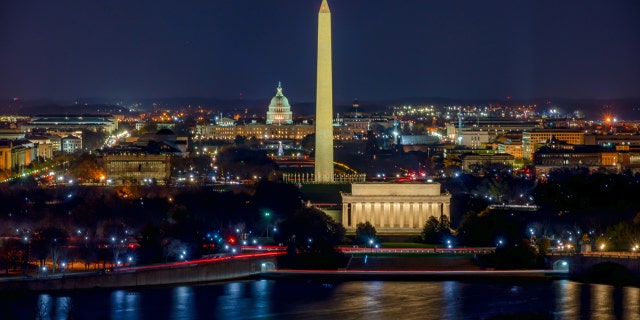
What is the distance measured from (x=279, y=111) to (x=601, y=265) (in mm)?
115349

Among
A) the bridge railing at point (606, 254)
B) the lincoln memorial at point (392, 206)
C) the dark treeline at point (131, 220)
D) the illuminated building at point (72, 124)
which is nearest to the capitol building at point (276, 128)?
the illuminated building at point (72, 124)

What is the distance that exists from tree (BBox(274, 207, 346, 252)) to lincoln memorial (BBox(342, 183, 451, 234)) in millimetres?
5539

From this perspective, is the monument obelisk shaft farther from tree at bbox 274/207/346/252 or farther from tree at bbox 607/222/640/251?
tree at bbox 607/222/640/251

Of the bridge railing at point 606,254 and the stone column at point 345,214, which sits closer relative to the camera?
the bridge railing at point 606,254

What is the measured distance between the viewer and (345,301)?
40.0m

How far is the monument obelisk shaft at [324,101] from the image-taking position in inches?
2498

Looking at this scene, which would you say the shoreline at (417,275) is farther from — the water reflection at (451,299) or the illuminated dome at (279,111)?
the illuminated dome at (279,111)

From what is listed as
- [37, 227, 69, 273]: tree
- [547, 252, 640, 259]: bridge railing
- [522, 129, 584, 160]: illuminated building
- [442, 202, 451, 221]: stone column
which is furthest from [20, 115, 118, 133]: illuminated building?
[547, 252, 640, 259]: bridge railing

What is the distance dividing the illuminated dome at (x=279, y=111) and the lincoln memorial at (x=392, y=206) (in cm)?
9554

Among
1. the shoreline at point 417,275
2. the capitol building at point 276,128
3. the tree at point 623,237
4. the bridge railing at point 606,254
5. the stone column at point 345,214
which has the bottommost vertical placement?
the shoreline at point 417,275

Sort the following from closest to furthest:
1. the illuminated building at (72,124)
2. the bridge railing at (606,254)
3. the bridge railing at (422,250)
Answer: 1. the bridge railing at (606,254)
2. the bridge railing at (422,250)
3. the illuminated building at (72,124)

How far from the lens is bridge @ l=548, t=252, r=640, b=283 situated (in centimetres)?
4503

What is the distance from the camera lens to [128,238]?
51.3 meters

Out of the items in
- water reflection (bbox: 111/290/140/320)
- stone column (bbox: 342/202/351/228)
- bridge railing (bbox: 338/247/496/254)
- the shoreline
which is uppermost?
stone column (bbox: 342/202/351/228)
